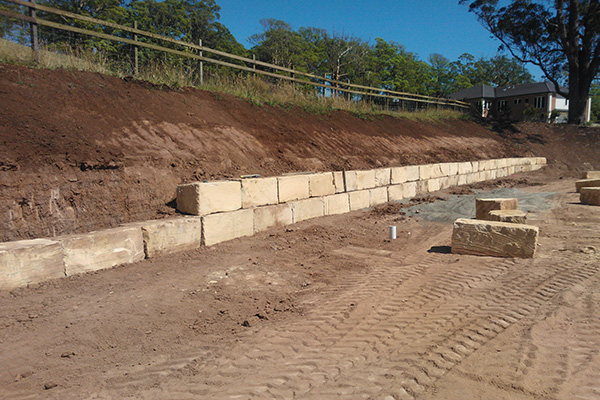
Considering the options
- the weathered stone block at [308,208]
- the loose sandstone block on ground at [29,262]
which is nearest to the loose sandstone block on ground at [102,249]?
the loose sandstone block on ground at [29,262]

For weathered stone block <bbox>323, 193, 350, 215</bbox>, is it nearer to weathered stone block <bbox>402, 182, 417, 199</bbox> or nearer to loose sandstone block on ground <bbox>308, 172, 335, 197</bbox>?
loose sandstone block on ground <bbox>308, 172, 335, 197</bbox>

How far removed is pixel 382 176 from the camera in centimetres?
1012

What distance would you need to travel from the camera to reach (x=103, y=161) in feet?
18.9

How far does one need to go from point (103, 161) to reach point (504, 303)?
5.70 m

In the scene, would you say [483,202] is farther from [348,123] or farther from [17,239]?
[17,239]

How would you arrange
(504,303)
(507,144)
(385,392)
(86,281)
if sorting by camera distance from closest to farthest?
(385,392) < (504,303) < (86,281) < (507,144)

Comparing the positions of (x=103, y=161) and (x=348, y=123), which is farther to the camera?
(x=348, y=123)

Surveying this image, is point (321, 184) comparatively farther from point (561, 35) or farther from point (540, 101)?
point (540, 101)

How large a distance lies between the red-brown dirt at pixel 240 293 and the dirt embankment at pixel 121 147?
0.10 feet

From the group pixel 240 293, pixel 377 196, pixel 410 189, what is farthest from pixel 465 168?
pixel 240 293

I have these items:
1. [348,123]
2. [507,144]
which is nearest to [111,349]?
[348,123]

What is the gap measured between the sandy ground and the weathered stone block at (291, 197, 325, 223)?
73.2 inches

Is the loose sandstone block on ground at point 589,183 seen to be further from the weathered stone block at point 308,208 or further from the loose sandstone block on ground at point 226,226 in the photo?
the loose sandstone block on ground at point 226,226

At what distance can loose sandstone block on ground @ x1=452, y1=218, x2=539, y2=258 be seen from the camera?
17.5 feet
